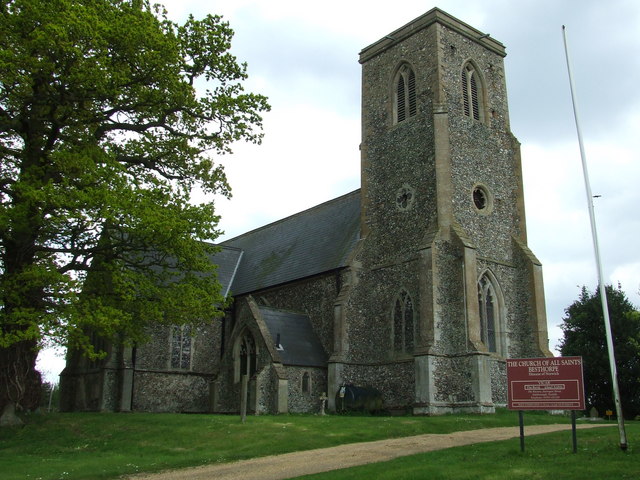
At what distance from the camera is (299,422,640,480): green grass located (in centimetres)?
1144

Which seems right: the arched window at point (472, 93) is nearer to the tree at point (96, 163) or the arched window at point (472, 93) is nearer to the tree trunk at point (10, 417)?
the tree at point (96, 163)

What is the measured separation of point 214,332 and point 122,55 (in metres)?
18.8

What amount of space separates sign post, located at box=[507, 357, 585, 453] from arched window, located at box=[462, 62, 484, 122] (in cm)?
1933

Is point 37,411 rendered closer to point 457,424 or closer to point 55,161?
point 55,161

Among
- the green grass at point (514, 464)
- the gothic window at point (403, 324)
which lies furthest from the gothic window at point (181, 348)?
the green grass at point (514, 464)

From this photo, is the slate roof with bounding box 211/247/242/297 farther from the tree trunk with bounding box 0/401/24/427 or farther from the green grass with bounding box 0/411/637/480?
the tree trunk with bounding box 0/401/24/427

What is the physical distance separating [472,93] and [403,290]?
10995 millimetres

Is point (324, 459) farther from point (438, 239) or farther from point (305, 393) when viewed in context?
point (438, 239)

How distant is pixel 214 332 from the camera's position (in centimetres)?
3522

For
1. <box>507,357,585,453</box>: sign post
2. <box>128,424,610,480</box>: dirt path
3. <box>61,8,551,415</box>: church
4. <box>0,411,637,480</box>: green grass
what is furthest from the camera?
<box>61,8,551,415</box>: church

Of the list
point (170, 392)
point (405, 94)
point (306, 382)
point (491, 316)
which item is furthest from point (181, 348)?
point (405, 94)

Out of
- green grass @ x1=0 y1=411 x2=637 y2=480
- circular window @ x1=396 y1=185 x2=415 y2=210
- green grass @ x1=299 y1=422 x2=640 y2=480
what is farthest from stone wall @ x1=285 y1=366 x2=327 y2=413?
green grass @ x1=299 y1=422 x2=640 y2=480

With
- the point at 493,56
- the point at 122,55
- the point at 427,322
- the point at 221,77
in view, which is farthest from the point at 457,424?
the point at 493,56

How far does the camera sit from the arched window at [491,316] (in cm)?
2847
